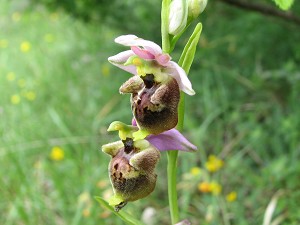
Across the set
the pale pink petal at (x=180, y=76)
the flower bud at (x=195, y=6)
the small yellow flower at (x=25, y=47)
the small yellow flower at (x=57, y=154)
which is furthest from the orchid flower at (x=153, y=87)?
the small yellow flower at (x=25, y=47)

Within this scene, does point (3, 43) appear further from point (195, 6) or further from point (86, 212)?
point (195, 6)

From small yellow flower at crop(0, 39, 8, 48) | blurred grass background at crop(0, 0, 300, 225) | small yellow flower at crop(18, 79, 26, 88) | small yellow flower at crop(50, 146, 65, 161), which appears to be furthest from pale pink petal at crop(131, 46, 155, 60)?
small yellow flower at crop(0, 39, 8, 48)

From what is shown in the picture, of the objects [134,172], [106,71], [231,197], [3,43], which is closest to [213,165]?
[231,197]

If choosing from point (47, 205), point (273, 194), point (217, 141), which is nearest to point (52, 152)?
point (47, 205)

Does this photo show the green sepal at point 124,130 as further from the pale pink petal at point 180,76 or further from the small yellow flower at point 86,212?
the small yellow flower at point 86,212

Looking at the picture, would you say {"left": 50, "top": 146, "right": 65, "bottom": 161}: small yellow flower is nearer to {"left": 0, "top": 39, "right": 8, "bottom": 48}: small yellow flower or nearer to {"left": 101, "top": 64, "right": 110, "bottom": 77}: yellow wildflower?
{"left": 101, "top": 64, "right": 110, "bottom": 77}: yellow wildflower

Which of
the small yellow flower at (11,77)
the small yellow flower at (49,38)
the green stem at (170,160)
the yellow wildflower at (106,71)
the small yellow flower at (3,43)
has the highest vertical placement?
the green stem at (170,160)

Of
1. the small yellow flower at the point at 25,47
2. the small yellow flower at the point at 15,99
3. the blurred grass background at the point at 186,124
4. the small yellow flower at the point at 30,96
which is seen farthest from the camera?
the small yellow flower at the point at 25,47
